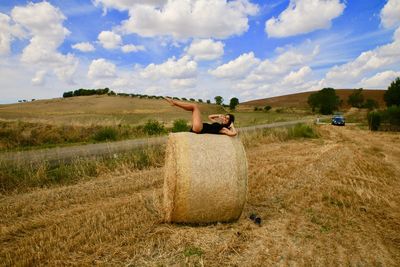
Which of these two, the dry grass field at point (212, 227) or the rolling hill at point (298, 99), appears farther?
the rolling hill at point (298, 99)

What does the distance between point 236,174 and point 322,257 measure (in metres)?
1.91

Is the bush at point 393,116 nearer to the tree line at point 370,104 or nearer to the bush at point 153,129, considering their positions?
the tree line at point 370,104

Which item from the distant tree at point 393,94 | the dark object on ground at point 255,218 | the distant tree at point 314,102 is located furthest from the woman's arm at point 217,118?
the distant tree at point 314,102

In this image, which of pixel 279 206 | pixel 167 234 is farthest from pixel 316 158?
pixel 167 234

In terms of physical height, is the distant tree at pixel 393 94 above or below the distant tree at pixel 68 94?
below

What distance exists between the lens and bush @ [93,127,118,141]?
25.0 m

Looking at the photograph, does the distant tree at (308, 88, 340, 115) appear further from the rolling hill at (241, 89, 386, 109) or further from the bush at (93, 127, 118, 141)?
the bush at (93, 127, 118, 141)

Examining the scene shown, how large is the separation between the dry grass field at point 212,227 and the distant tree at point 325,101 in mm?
90773

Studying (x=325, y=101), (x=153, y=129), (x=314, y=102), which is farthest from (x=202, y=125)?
(x=314, y=102)

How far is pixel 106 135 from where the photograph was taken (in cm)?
2528

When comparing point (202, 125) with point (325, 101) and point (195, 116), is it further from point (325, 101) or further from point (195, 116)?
point (325, 101)

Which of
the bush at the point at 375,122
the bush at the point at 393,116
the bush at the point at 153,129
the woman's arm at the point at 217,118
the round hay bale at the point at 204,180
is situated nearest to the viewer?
the round hay bale at the point at 204,180

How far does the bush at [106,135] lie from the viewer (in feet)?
82.1

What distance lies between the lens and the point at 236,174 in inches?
252
